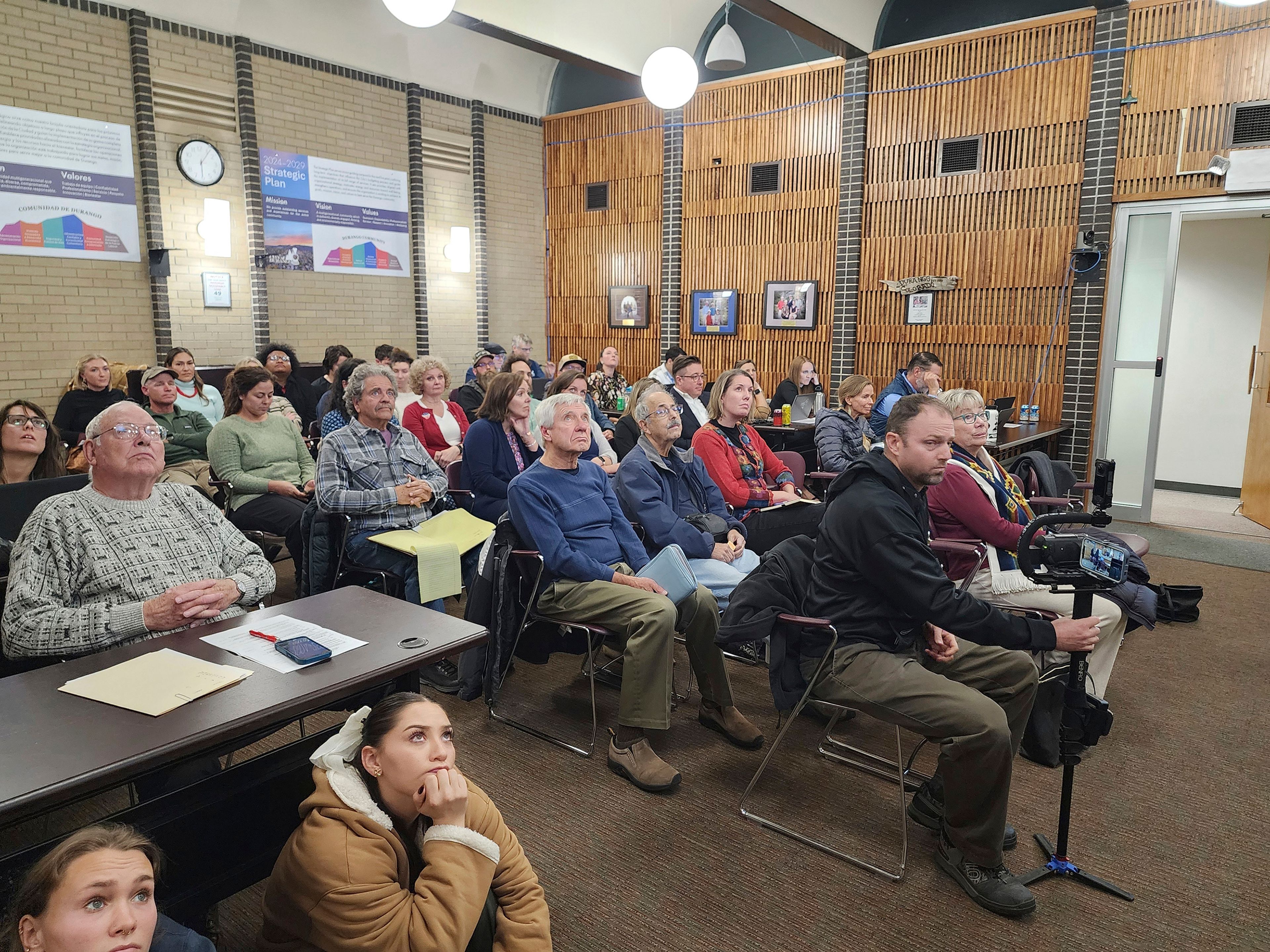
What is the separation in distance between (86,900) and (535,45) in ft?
31.0

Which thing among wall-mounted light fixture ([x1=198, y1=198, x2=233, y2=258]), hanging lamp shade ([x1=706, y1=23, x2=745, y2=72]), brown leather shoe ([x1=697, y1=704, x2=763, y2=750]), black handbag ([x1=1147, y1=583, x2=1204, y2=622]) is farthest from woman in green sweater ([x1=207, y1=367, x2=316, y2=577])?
hanging lamp shade ([x1=706, y1=23, x2=745, y2=72])

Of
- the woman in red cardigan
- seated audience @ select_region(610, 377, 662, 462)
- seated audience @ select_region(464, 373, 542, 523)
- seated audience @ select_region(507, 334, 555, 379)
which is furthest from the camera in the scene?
seated audience @ select_region(507, 334, 555, 379)

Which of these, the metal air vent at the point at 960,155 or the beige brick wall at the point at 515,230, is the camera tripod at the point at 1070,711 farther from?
the beige brick wall at the point at 515,230

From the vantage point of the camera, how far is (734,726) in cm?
345

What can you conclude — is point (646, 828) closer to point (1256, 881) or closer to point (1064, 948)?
point (1064, 948)

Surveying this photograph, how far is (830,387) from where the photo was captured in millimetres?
9758

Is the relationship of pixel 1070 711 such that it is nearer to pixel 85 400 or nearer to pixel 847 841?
pixel 847 841

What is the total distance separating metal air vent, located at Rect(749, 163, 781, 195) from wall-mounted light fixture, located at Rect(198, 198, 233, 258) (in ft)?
19.2

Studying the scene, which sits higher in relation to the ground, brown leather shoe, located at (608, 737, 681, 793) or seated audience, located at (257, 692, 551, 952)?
seated audience, located at (257, 692, 551, 952)

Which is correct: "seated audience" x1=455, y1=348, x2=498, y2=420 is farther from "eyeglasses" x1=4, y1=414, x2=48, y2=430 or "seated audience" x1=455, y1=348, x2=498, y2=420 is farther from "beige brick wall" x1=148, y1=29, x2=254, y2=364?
"beige brick wall" x1=148, y1=29, x2=254, y2=364

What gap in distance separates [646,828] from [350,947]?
1.41 m

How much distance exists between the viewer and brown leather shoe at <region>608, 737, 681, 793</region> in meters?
3.06

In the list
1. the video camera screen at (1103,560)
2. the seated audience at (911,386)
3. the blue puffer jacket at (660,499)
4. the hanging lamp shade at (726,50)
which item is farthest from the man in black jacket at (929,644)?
the hanging lamp shade at (726,50)

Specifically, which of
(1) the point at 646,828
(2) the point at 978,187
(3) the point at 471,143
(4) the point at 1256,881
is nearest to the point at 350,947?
(1) the point at 646,828
